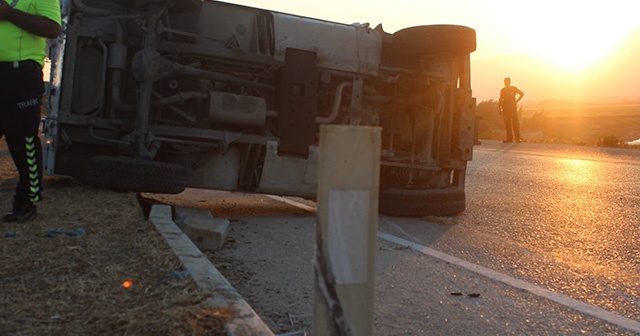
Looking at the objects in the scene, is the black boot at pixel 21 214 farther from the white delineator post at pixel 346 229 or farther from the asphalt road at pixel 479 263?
the white delineator post at pixel 346 229

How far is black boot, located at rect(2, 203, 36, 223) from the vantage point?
14.2ft

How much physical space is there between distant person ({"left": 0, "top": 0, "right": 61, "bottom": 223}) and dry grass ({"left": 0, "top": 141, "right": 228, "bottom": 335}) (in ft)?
0.82

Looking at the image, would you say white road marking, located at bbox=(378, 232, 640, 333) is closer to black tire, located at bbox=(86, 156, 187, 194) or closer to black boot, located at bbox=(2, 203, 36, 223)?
black tire, located at bbox=(86, 156, 187, 194)

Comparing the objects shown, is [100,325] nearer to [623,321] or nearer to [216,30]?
[623,321]

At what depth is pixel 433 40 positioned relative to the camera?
696 cm

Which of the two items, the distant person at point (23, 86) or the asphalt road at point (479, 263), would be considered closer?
A: the asphalt road at point (479, 263)

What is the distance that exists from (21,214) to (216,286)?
7.01ft

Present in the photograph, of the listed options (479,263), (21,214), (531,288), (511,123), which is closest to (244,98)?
(21,214)

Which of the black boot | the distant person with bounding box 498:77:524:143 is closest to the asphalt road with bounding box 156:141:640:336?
the black boot

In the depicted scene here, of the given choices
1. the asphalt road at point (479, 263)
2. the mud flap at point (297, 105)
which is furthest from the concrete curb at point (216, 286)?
the mud flap at point (297, 105)

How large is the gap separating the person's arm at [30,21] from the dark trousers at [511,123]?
14802 mm

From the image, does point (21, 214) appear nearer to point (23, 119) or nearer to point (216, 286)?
point (23, 119)

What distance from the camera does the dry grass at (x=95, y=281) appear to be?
2.48 metres

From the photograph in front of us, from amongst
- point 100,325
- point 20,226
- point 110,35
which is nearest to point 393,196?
point 110,35
